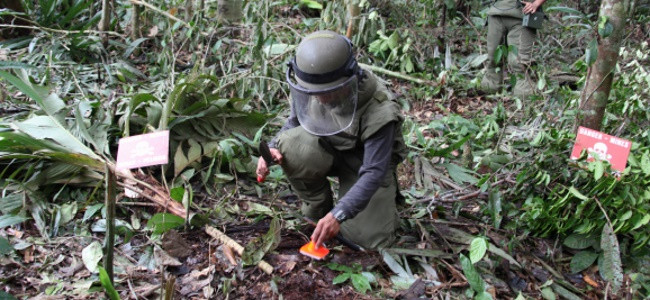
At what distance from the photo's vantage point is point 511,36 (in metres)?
4.58

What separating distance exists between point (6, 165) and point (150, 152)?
999 millimetres

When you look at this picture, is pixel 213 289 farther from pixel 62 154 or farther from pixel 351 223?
pixel 62 154

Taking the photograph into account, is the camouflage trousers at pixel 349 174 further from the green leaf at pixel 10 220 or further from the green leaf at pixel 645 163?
the green leaf at pixel 10 220

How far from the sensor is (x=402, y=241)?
8.72 feet

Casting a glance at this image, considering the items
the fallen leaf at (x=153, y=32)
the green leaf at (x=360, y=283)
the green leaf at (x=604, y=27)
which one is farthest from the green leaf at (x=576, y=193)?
the fallen leaf at (x=153, y=32)

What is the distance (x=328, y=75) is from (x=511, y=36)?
3.03 meters

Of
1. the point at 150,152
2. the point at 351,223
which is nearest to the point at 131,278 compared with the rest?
the point at 150,152

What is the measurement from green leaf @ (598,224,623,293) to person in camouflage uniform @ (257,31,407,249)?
0.95 meters

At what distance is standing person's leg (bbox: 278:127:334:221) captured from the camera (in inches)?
99.3

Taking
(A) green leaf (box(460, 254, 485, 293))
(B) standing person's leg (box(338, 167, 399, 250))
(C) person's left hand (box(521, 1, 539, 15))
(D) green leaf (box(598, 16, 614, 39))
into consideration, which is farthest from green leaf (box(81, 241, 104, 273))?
(C) person's left hand (box(521, 1, 539, 15))

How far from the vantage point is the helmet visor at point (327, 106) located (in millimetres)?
2135

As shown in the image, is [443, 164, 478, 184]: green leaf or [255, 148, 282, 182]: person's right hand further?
[443, 164, 478, 184]: green leaf

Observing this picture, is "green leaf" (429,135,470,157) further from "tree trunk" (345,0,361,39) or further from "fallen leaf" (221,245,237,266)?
"tree trunk" (345,0,361,39)

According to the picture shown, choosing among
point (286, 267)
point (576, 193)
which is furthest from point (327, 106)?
point (576, 193)
